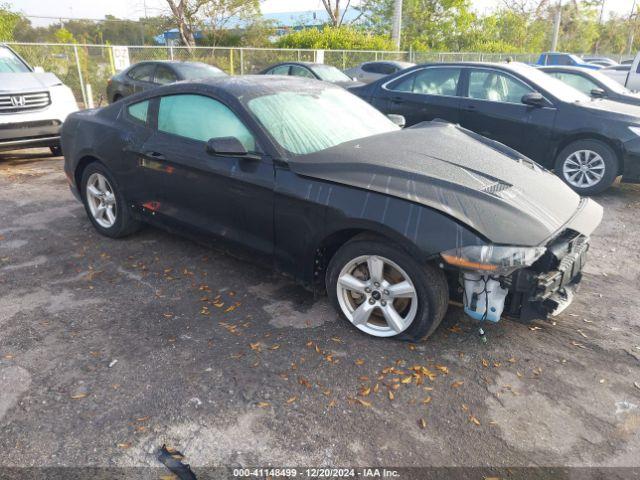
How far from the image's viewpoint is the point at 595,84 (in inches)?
344

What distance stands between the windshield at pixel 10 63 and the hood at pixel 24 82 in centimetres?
31

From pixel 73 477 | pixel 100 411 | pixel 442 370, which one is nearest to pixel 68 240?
pixel 100 411

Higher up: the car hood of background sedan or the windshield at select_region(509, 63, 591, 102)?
the windshield at select_region(509, 63, 591, 102)

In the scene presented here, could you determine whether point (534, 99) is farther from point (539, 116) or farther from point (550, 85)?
point (550, 85)

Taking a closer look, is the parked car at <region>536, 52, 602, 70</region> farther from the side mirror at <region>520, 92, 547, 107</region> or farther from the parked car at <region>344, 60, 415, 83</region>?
the side mirror at <region>520, 92, 547, 107</region>

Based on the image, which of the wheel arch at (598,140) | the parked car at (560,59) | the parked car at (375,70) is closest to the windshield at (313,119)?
the wheel arch at (598,140)

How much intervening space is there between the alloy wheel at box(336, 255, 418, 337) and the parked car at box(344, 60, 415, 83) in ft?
35.7

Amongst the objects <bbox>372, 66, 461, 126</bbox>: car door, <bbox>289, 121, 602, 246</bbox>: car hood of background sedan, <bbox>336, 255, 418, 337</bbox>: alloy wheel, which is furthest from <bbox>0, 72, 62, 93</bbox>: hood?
<bbox>336, 255, 418, 337</bbox>: alloy wheel

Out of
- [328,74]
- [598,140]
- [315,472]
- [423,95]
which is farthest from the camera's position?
[328,74]

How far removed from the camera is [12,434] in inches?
96.9

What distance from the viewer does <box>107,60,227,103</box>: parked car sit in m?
9.91

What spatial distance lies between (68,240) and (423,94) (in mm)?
5287

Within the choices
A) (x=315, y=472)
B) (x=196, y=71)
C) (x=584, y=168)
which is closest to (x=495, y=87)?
(x=584, y=168)

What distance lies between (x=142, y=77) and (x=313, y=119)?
316 inches
